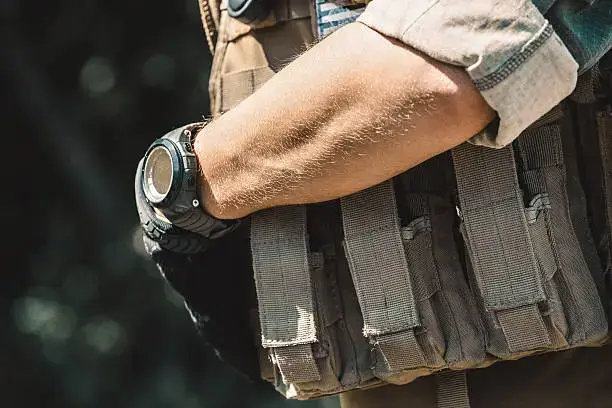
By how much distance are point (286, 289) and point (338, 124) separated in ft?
1.00

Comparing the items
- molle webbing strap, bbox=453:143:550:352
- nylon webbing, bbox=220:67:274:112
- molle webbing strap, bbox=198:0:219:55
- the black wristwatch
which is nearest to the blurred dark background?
molle webbing strap, bbox=198:0:219:55

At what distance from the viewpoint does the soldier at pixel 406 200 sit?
3.90 ft

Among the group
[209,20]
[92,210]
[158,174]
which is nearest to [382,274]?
[158,174]

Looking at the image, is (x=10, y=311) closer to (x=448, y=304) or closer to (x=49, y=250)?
(x=49, y=250)

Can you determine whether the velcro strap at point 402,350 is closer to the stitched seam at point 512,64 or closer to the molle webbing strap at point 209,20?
the stitched seam at point 512,64

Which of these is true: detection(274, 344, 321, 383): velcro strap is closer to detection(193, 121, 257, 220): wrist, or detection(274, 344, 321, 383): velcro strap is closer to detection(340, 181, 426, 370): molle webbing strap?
detection(340, 181, 426, 370): molle webbing strap

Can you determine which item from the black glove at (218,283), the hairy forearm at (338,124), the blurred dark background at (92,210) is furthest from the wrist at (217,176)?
the blurred dark background at (92,210)

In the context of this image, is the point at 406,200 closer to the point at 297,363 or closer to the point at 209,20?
the point at 297,363

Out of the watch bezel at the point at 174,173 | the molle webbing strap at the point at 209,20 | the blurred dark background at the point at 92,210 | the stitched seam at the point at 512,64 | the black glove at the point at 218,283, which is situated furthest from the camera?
the blurred dark background at the point at 92,210

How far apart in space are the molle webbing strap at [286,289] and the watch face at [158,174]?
0.13 m

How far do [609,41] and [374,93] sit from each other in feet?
0.87

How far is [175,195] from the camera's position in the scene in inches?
58.0

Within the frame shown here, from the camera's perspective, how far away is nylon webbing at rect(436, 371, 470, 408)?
155cm

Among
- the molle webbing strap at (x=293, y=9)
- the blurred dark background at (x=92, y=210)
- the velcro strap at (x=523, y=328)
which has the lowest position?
the blurred dark background at (x=92, y=210)
